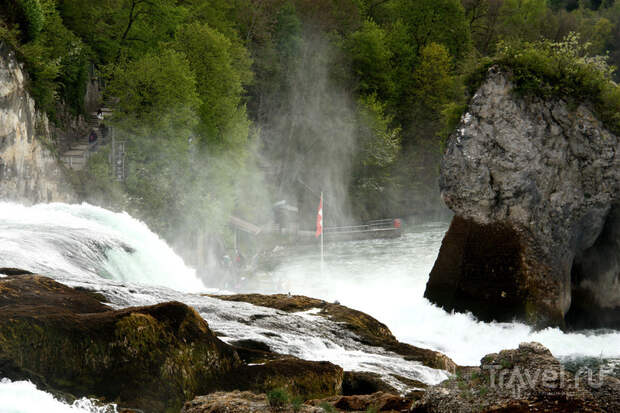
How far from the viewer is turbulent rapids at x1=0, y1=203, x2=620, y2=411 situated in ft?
50.7

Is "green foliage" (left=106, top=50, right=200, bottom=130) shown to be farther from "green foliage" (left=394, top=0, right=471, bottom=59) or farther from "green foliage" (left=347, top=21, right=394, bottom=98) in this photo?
"green foliage" (left=394, top=0, right=471, bottom=59)

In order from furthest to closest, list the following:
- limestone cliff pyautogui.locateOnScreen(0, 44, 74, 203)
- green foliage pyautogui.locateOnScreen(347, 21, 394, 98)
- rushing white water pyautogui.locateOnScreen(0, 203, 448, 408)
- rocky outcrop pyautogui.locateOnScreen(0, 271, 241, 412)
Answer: green foliage pyautogui.locateOnScreen(347, 21, 394, 98)
limestone cliff pyautogui.locateOnScreen(0, 44, 74, 203)
rushing white water pyautogui.locateOnScreen(0, 203, 448, 408)
rocky outcrop pyautogui.locateOnScreen(0, 271, 241, 412)

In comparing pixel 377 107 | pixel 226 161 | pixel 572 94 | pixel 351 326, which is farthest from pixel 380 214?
pixel 351 326

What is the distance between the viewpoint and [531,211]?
29359 mm

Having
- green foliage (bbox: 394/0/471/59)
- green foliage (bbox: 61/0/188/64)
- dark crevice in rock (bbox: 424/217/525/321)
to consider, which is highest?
green foliage (bbox: 394/0/471/59)

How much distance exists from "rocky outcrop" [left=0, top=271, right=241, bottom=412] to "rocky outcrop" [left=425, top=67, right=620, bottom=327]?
1891 cm

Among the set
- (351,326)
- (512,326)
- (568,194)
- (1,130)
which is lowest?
(512,326)

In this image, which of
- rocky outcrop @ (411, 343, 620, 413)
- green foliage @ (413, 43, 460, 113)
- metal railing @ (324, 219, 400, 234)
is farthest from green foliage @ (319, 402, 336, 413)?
green foliage @ (413, 43, 460, 113)

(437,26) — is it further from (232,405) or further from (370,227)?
(232,405)

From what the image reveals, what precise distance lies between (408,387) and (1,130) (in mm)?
22064

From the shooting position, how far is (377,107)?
69938mm

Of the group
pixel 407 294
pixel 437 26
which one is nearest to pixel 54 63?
pixel 407 294

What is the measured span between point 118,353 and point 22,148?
22878 mm

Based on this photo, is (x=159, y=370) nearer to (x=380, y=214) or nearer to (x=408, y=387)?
(x=408, y=387)
